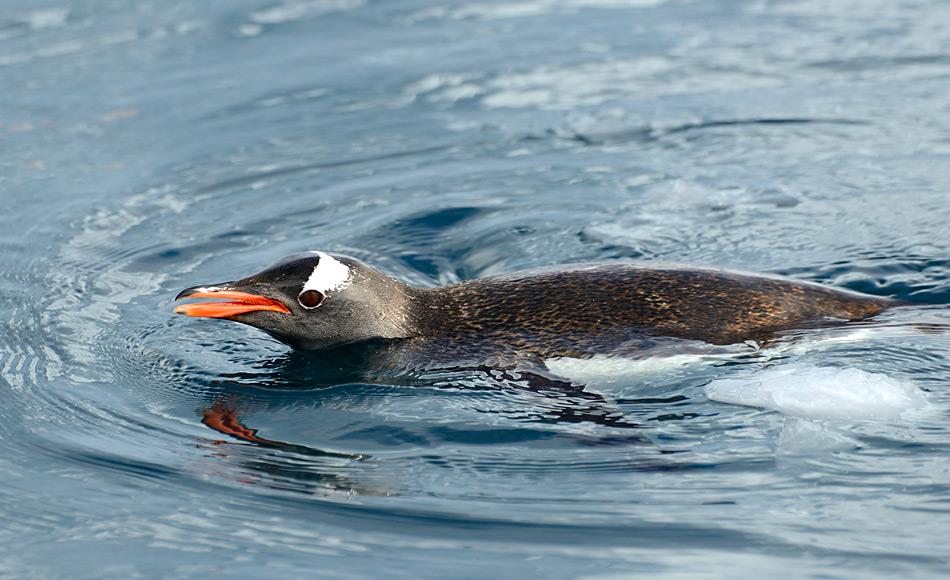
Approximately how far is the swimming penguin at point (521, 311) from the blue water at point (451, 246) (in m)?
0.25

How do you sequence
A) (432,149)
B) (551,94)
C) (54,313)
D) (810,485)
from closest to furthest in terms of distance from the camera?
(810,485) → (54,313) → (432,149) → (551,94)

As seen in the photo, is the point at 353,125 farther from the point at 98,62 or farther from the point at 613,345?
the point at 613,345

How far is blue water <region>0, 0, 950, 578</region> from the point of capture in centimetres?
618

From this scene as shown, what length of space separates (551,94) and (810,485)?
838 centimetres

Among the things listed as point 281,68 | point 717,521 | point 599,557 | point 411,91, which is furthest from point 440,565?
point 281,68

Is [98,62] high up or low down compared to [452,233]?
up

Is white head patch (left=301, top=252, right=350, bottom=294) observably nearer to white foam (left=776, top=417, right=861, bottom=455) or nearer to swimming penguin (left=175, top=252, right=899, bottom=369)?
swimming penguin (left=175, top=252, right=899, bottom=369)

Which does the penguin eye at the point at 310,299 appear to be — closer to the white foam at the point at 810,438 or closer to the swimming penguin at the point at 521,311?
the swimming penguin at the point at 521,311

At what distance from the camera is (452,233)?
1098 centimetres

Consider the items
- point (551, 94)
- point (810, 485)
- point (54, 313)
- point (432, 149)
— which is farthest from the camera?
point (551, 94)

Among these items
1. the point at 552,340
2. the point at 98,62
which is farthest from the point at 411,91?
the point at 552,340

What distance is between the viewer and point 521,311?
827 centimetres

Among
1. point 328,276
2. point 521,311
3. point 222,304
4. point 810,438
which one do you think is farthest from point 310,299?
point 810,438

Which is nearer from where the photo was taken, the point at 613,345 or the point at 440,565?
→ the point at 440,565
